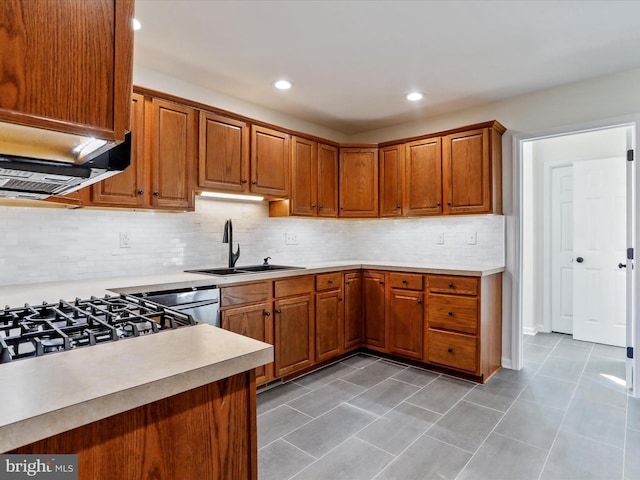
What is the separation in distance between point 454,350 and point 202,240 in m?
2.39

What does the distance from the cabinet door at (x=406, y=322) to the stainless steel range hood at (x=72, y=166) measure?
2.88 m

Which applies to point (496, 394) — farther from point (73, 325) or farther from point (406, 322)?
point (73, 325)

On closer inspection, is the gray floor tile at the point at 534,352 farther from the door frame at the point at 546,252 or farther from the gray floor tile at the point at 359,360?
the gray floor tile at the point at 359,360

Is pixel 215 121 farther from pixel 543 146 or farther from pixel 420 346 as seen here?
pixel 543 146

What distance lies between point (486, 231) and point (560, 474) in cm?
215

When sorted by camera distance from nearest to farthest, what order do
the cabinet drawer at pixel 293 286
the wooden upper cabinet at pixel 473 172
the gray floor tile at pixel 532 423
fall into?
1. the gray floor tile at pixel 532 423
2. the cabinet drawer at pixel 293 286
3. the wooden upper cabinet at pixel 473 172

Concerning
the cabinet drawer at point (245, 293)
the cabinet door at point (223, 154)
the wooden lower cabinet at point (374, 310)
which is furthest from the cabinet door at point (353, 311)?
the cabinet door at point (223, 154)

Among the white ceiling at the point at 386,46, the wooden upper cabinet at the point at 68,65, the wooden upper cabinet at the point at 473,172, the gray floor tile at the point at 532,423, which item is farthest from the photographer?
the wooden upper cabinet at the point at 473,172

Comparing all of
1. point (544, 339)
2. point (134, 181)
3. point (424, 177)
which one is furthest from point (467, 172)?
point (134, 181)

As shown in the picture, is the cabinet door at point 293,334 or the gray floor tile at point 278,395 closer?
the gray floor tile at point 278,395

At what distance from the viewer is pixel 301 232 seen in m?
4.05

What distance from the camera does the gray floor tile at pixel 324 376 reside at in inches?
120

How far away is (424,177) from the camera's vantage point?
12.0 feet

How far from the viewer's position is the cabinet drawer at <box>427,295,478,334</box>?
3053mm
